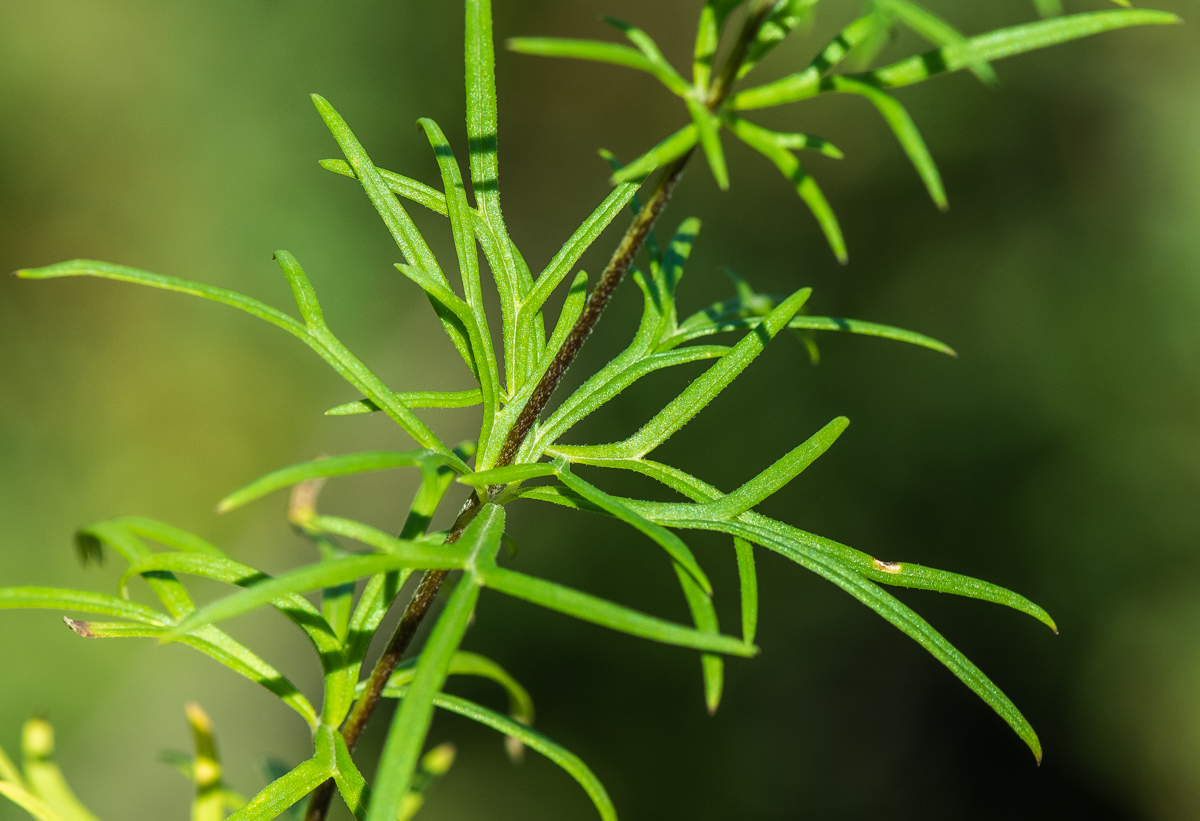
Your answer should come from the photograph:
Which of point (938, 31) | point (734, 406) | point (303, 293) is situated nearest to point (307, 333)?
point (303, 293)

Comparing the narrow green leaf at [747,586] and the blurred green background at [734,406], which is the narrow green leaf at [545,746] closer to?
the narrow green leaf at [747,586]

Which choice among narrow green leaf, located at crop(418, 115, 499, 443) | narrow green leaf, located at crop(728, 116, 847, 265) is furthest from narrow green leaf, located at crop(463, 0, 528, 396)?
narrow green leaf, located at crop(728, 116, 847, 265)

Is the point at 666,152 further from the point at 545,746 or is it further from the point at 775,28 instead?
the point at 545,746

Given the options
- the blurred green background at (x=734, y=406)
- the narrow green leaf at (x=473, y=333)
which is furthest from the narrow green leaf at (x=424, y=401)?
the blurred green background at (x=734, y=406)

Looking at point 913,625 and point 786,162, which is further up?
point 786,162

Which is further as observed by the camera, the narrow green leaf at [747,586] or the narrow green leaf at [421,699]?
the narrow green leaf at [747,586]
